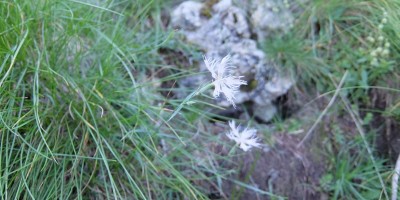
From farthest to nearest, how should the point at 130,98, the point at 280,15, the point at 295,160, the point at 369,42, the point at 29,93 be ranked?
the point at 280,15 → the point at 369,42 → the point at 295,160 → the point at 130,98 → the point at 29,93

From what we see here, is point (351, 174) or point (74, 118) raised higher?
point (74, 118)

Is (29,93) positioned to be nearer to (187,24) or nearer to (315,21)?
(187,24)

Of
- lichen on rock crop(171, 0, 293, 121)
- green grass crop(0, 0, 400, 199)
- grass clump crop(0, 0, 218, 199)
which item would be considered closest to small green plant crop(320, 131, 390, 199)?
green grass crop(0, 0, 400, 199)

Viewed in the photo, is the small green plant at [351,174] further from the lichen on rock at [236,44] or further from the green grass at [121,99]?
the lichen on rock at [236,44]

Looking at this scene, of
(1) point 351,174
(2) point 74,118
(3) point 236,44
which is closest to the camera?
(2) point 74,118

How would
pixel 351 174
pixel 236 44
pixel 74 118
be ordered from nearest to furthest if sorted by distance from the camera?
1. pixel 74 118
2. pixel 351 174
3. pixel 236 44

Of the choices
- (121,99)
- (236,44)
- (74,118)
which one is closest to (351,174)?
(236,44)

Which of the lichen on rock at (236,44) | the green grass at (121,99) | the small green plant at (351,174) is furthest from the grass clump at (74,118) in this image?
the small green plant at (351,174)

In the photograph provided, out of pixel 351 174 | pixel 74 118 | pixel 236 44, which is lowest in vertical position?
pixel 351 174

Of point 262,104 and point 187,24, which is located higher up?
point 187,24

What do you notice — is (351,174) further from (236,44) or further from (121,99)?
(121,99)

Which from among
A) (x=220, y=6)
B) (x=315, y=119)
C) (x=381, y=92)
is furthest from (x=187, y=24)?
(x=381, y=92)
